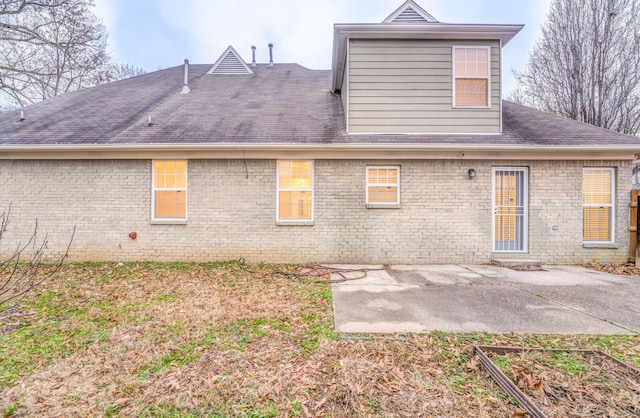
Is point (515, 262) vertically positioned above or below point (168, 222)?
below

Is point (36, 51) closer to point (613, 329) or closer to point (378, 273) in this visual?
point (378, 273)

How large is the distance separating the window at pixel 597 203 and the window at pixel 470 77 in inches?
129

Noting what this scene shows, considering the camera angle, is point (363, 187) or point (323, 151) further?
point (363, 187)

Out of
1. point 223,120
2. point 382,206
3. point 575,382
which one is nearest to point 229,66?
point 223,120

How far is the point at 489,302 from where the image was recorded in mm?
4270

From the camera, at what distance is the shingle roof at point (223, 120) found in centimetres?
696

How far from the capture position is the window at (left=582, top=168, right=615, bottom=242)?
7168 mm

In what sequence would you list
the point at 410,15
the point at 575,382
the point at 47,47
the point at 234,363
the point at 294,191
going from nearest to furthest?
the point at 575,382, the point at 234,363, the point at 294,191, the point at 410,15, the point at 47,47

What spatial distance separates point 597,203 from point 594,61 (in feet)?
29.3

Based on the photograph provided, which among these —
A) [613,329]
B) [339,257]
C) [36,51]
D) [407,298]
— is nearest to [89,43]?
[36,51]

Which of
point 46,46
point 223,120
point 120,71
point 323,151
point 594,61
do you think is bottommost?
point 323,151

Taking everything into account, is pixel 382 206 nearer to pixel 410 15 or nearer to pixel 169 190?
pixel 410 15

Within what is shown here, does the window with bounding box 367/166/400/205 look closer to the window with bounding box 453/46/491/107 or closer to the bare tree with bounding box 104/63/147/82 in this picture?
the window with bounding box 453/46/491/107

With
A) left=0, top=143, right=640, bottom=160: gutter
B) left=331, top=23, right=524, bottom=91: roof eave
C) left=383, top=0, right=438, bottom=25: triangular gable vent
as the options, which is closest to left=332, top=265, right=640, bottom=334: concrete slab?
left=0, top=143, right=640, bottom=160: gutter
